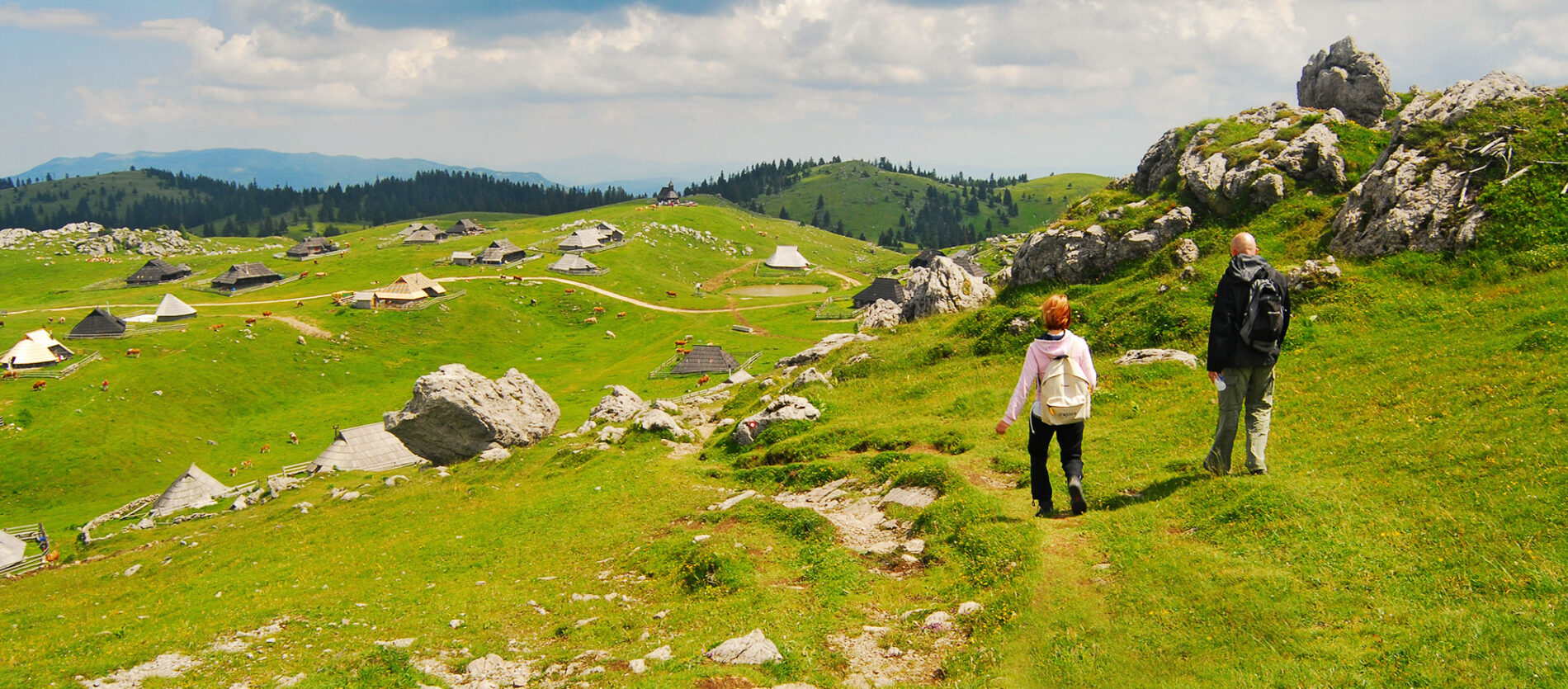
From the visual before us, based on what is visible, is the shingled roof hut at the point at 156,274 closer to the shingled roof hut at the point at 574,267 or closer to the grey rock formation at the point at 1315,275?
the shingled roof hut at the point at 574,267

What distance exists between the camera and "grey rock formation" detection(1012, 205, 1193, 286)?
30.4 meters

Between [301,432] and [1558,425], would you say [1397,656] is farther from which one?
[301,432]

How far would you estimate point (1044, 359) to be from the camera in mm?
13008

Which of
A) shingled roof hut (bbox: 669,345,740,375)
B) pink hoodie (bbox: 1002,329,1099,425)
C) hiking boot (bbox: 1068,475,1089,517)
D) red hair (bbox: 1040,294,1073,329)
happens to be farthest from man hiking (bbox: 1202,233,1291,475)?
shingled roof hut (bbox: 669,345,740,375)

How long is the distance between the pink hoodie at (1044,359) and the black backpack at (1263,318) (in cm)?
289

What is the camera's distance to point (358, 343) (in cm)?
9106

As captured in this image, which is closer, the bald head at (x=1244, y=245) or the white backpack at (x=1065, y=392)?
the white backpack at (x=1065, y=392)

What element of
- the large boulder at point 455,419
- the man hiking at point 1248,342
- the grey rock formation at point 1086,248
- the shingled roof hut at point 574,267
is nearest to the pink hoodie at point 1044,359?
the man hiking at point 1248,342

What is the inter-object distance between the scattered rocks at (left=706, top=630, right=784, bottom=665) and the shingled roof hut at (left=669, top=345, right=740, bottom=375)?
6286 cm

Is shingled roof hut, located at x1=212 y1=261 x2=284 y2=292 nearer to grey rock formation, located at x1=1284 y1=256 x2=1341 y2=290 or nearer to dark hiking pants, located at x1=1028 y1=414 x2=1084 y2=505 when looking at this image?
dark hiking pants, located at x1=1028 y1=414 x2=1084 y2=505

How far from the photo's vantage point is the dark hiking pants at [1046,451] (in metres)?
13.2

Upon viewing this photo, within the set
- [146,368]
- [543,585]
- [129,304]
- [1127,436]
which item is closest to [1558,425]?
[1127,436]

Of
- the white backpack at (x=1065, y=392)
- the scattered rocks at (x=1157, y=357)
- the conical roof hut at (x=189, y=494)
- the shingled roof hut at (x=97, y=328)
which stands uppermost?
the white backpack at (x=1065, y=392)

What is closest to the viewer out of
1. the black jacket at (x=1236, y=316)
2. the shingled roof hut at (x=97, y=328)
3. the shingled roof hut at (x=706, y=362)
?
the black jacket at (x=1236, y=316)
